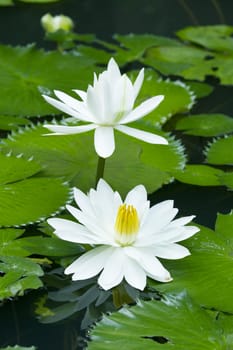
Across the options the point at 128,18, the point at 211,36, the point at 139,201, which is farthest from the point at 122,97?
the point at 128,18

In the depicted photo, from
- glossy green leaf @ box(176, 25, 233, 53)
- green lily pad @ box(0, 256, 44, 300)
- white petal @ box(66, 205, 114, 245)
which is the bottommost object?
green lily pad @ box(0, 256, 44, 300)

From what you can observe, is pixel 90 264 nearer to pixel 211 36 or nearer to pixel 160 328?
pixel 160 328

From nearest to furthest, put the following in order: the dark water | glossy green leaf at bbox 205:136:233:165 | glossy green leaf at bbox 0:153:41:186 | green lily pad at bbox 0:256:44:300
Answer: green lily pad at bbox 0:256:44:300 < glossy green leaf at bbox 0:153:41:186 < glossy green leaf at bbox 205:136:233:165 < the dark water

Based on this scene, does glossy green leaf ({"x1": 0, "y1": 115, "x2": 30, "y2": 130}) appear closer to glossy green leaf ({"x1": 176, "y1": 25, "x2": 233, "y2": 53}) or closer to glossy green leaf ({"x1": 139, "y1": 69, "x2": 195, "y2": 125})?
glossy green leaf ({"x1": 139, "y1": 69, "x2": 195, "y2": 125})

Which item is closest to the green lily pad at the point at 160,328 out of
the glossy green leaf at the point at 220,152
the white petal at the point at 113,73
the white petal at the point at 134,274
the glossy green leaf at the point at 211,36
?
the white petal at the point at 134,274

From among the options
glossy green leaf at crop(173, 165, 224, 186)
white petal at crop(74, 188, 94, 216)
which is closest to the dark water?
glossy green leaf at crop(173, 165, 224, 186)

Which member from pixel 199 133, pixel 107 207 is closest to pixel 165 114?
pixel 199 133

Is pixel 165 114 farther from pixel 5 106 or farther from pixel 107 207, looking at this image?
pixel 107 207
